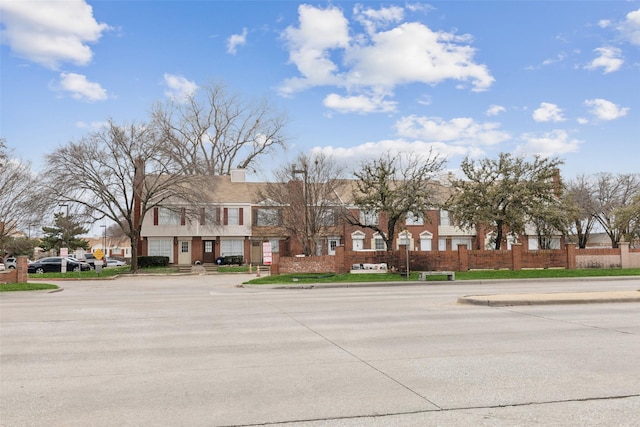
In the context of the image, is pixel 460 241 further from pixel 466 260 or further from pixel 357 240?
pixel 466 260

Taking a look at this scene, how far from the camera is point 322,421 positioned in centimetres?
554

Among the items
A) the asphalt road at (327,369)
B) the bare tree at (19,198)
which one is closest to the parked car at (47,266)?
the bare tree at (19,198)

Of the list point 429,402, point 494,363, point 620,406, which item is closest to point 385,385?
point 429,402

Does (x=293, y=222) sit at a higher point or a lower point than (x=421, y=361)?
higher

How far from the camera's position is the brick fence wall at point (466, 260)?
3431 centimetres

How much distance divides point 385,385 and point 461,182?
107 ft

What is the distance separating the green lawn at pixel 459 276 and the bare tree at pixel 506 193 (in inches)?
137

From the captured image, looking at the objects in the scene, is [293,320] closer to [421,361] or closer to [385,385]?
[421,361]

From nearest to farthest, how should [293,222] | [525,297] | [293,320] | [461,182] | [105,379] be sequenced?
[105,379] → [293,320] → [525,297] → [461,182] → [293,222]

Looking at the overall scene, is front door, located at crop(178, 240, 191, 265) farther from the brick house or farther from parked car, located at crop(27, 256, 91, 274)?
parked car, located at crop(27, 256, 91, 274)

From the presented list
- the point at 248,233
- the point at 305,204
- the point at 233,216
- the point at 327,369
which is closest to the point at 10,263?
the point at 233,216

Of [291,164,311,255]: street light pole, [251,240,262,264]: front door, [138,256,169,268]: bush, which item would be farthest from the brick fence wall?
[251,240,262,264]: front door

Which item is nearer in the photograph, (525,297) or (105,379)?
(105,379)

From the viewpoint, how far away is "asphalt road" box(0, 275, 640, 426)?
19.0 ft
